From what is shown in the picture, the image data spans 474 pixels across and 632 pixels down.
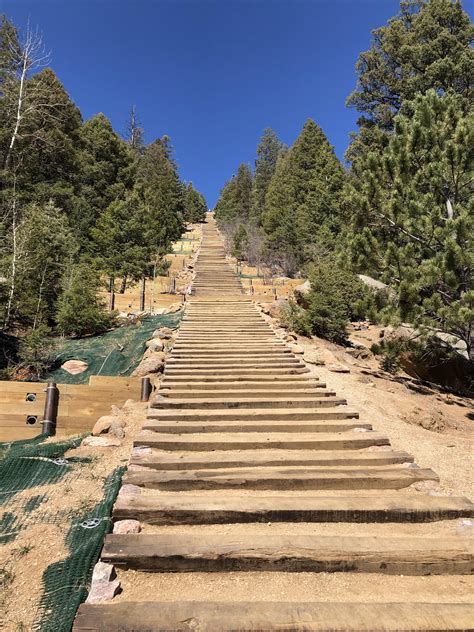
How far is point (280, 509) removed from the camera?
261cm

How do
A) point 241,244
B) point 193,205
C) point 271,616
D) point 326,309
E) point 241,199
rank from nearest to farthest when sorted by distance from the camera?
point 271,616 < point 326,309 < point 241,244 < point 241,199 < point 193,205

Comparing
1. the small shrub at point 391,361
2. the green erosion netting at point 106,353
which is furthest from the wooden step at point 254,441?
the small shrub at point 391,361

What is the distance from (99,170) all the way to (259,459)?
25.2 meters

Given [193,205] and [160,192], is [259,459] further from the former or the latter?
[193,205]

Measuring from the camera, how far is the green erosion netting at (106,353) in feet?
25.3

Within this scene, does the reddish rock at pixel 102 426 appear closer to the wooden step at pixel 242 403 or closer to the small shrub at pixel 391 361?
the wooden step at pixel 242 403

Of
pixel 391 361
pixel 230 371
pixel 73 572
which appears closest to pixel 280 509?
pixel 73 572

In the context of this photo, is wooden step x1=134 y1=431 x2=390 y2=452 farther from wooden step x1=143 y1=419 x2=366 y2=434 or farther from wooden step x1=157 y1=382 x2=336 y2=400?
wooden step x1=157 y1=382 x2=336 y2=400

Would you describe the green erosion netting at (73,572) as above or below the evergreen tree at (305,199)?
below

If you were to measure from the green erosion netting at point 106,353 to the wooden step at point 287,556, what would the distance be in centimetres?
584

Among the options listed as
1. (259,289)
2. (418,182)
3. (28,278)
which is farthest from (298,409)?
(259,289)

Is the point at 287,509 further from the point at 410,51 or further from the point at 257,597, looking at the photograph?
the point at 410,51

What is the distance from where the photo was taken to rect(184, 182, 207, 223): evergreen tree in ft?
202

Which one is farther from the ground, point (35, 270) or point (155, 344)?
point (35, 270)
